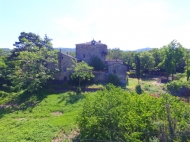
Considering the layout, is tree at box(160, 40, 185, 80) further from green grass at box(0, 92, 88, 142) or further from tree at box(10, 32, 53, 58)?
tree at box(10, 32, 53, 58)

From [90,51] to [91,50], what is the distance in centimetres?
30

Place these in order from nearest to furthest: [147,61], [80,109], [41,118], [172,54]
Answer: [41,118] < [80,109] < [172,54] < [147,61]

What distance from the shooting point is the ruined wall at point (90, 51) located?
Result: 3975cm

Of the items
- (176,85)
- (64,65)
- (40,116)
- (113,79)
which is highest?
(64,65)

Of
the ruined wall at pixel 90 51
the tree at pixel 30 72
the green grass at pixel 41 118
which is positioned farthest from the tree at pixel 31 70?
the ruined wall at pixel 90 51

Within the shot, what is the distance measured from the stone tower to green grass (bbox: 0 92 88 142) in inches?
560

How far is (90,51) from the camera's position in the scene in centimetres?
3984

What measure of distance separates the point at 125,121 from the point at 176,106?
4193 mm

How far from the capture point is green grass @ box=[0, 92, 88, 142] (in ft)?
54.1

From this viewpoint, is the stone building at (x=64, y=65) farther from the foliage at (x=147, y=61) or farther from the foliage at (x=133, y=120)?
the foliage at (x=147, y=61)

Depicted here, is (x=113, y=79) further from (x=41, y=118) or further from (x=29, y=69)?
(x=41, y=118)

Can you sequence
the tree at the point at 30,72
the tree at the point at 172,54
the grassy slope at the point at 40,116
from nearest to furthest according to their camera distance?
1. the grassy slope at the point at 40,116
2. the tree at the point at 30,72
3. the tree at the point at 172,54

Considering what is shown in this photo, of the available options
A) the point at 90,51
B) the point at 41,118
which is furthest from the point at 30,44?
the point at 41,118

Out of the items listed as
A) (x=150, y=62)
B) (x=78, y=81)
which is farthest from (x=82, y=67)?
(x=150, y=62)
